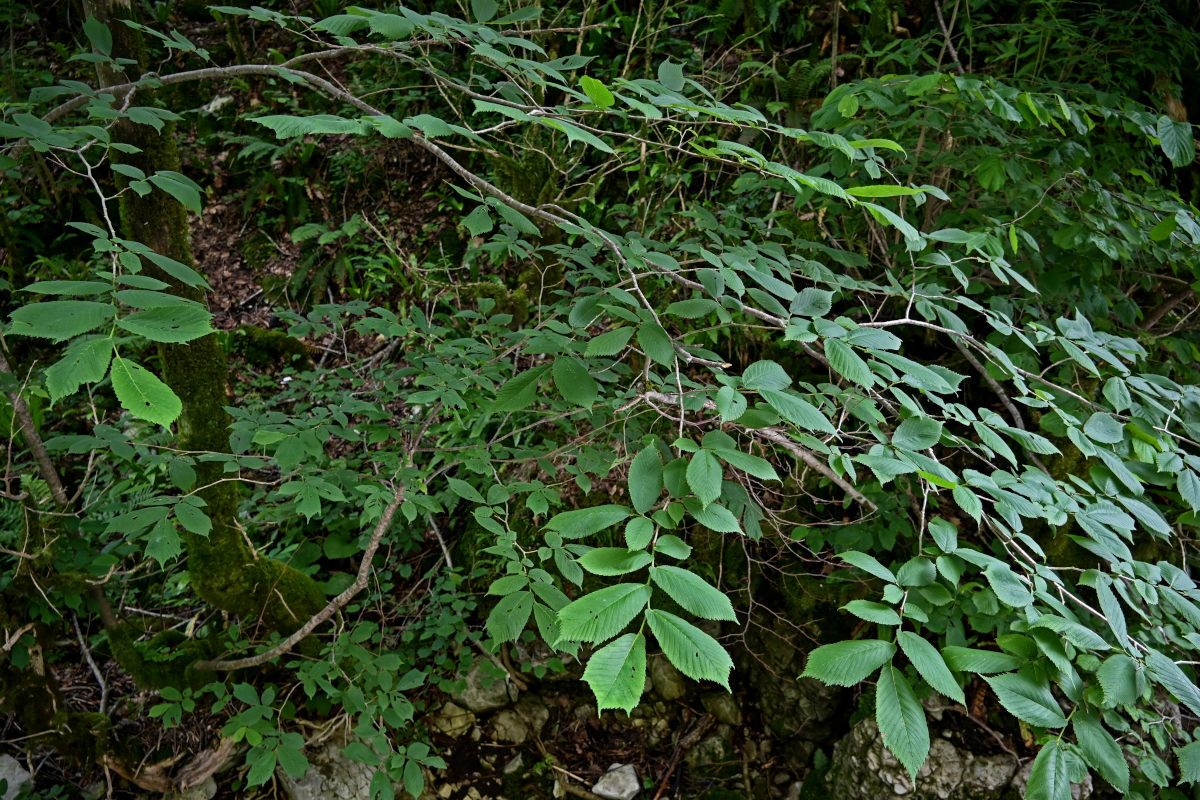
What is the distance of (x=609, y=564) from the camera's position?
891mm

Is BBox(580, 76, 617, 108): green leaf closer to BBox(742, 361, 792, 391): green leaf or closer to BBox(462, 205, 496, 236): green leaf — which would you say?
BBox(462, 205, 496, 236): green leaf

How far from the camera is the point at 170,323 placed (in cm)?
92

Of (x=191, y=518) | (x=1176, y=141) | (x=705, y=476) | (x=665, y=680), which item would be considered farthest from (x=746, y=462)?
(x=665, y=680)

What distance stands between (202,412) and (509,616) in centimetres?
195

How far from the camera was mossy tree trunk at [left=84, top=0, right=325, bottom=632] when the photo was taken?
2340mm

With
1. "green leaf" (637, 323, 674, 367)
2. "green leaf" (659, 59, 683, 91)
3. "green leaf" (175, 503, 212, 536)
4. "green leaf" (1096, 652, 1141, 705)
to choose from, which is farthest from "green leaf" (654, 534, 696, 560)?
"green leaf" (175, 503, 212, 536)

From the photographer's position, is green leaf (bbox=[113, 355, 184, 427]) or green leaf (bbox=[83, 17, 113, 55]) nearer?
green leaf (bbox=[113, 355, 184, 427])

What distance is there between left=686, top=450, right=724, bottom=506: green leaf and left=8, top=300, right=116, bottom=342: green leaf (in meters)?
0.85

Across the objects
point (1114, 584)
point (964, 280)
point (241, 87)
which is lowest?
point (241, 87)

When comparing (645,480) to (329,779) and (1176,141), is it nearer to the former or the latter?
(1176,141)

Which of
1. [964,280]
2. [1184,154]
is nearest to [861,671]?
[964,280]

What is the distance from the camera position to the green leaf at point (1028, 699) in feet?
2.91

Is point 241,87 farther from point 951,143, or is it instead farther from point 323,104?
point 951,143

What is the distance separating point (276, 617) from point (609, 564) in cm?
269
